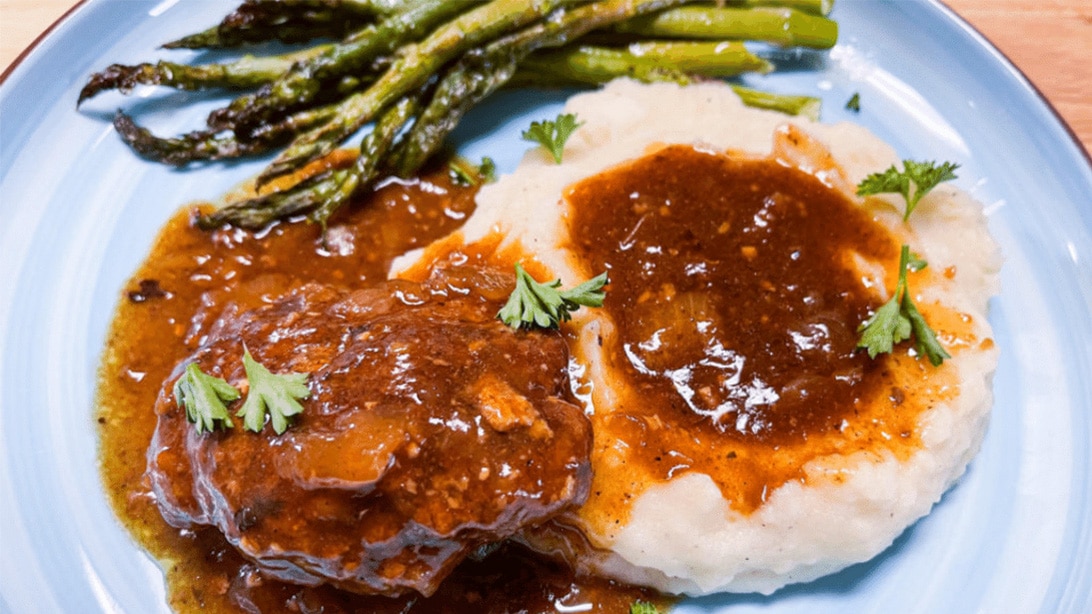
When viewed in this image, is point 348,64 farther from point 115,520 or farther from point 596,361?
point 115,520

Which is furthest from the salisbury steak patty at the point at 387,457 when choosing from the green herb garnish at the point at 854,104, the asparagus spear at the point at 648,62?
the green herb garnish at the point at 854,104

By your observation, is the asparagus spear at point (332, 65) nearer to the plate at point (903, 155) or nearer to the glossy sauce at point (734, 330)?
the plate at point (903, 155)

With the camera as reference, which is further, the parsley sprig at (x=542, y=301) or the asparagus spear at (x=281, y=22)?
the asparagus spear at (x=281, y=22)

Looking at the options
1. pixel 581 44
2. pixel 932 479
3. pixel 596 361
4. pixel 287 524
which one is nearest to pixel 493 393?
pixel 596 361

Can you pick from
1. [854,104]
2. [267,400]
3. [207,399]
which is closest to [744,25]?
[854,104]

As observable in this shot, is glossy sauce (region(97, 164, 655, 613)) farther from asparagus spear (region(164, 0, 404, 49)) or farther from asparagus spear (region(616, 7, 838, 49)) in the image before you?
asparagus spear (region(616, 7, 838, 49))

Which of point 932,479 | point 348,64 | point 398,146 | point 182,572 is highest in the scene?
point 348,64
